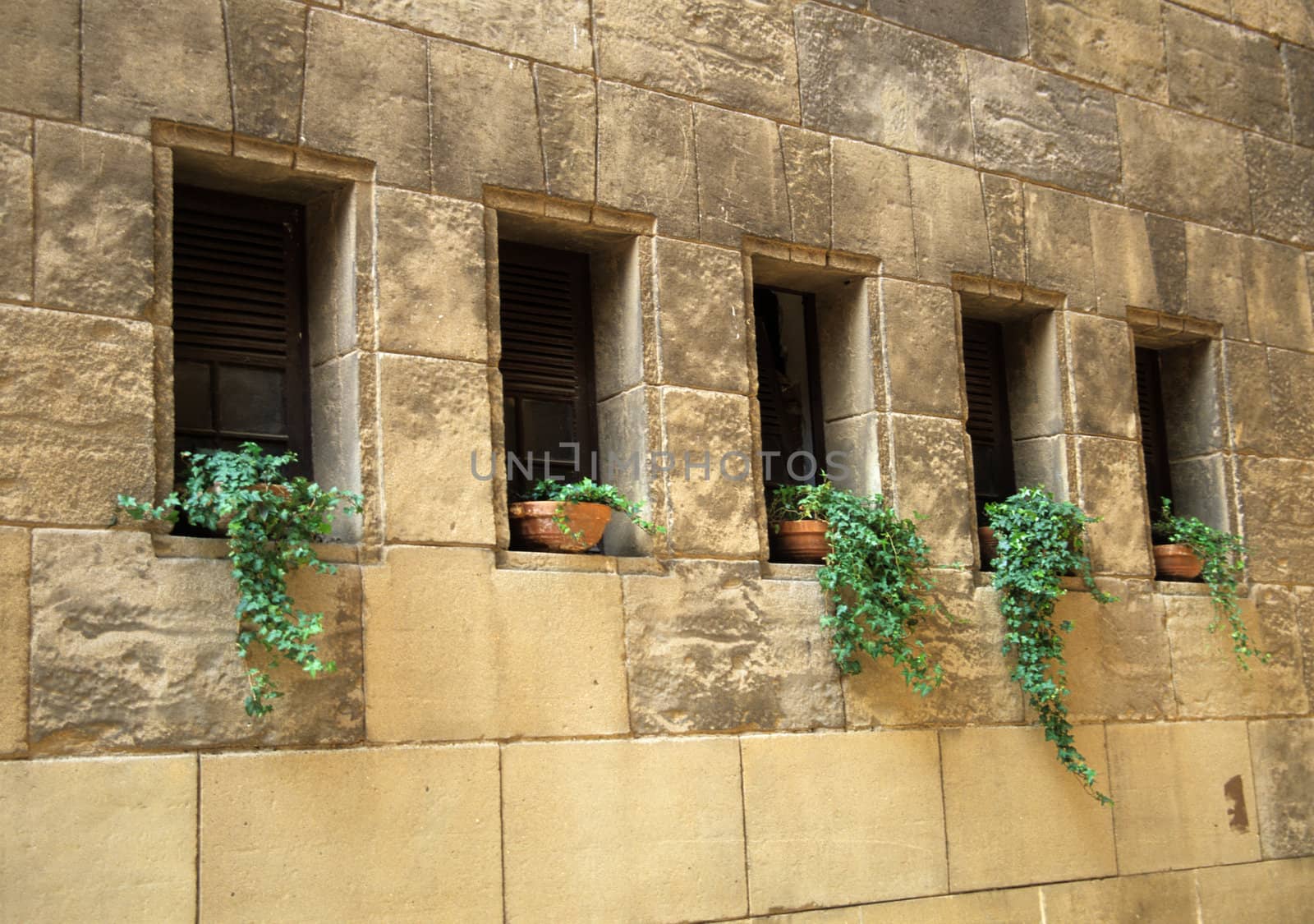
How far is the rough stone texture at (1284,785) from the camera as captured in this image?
265 inches

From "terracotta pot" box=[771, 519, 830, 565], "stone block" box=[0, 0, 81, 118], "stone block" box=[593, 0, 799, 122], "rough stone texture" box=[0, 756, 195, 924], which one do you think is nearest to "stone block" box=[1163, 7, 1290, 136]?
"stone block" box=[593, 0, 799, 122]

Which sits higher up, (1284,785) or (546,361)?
(546,361)

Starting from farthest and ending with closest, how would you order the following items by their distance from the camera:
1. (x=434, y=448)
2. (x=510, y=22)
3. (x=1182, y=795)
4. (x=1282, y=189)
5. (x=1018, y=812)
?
(x=1282, y=189) → (x=1182, y=795) → (x=1018, y=812) → (x=510, y=22) → (x=434, y=448)

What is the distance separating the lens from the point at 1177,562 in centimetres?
→ 676

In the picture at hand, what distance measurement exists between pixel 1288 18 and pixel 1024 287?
2.90m

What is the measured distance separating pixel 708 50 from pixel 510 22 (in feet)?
3.00

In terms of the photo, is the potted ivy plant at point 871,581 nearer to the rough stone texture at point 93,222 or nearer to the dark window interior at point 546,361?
the dark window interior at point 546,361

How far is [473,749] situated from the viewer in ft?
15.3

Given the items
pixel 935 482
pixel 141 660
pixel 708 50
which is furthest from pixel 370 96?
pixel 935 482

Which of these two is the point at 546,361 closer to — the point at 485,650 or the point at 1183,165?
the point at 485,650

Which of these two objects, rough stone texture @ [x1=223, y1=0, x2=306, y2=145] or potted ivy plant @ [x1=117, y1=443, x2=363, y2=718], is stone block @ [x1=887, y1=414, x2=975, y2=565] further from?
rough stone texture @ [x1=223, y1=0, x2=306, y2=145]

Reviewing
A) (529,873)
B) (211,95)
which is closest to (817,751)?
(529,873)

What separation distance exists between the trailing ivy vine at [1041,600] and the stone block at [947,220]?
1.10 meters

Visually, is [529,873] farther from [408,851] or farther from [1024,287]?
[1024,287]
